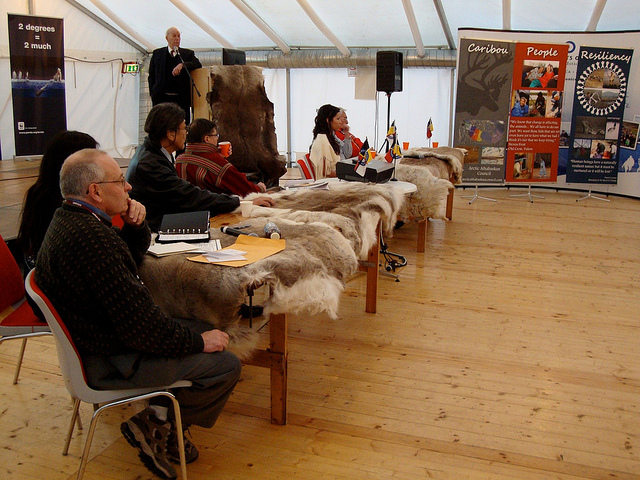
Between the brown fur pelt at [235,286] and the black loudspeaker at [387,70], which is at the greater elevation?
the black loudspeaker at [387,70]

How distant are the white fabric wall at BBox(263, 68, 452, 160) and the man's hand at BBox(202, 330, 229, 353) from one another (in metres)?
7.95

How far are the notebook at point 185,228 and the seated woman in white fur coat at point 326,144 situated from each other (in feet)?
8.44

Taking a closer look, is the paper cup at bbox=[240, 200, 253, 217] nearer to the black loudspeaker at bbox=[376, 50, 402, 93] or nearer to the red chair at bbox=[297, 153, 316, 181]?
the red chair at bbox=[297, 153, 316, 181]

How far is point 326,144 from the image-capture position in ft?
16.1

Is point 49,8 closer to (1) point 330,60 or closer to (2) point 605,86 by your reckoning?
(1) point 330,60

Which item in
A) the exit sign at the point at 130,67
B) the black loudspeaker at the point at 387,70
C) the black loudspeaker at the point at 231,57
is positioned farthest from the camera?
the exit sign at the point at 130,67

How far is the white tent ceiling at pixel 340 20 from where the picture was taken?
24.9 ft

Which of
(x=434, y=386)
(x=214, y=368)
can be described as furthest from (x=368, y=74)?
(x=214, y=368)

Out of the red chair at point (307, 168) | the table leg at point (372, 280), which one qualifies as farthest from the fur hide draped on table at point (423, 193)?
the table leg at point (372, 280)

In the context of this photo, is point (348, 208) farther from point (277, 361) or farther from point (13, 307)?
point (13, 307)

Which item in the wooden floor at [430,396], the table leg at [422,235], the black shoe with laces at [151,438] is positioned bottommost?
the wooden floor at [430,396]

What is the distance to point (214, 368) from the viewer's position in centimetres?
180

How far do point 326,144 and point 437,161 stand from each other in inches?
46.3

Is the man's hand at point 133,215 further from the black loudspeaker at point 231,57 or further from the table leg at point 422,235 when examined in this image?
the black loudspeaker at point 231,57
